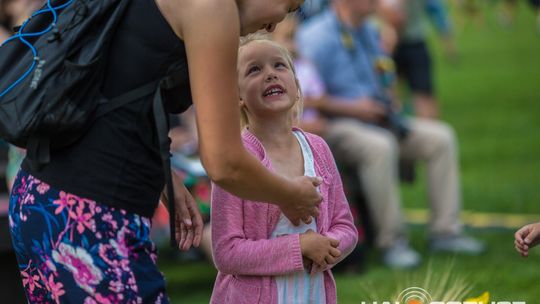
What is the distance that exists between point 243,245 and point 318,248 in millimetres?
228

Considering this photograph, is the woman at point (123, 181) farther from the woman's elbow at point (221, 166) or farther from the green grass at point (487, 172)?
the green grass at point (487, 172)

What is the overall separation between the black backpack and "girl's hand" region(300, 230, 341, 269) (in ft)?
1.72

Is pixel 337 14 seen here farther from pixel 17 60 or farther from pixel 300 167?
pixel 17 60

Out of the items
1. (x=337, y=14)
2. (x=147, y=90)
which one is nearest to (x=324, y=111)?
(x=337, y=14)

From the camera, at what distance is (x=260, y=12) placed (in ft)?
9.35

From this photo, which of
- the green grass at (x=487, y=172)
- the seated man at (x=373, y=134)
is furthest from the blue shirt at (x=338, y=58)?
the green grass at (x=487, y=172)

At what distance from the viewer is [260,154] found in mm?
3336

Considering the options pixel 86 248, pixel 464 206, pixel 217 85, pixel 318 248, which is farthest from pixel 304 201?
pixel 464 206

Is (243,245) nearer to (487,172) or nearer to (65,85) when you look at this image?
(65,85)

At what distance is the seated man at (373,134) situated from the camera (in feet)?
23.8

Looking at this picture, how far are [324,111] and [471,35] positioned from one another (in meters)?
17.6

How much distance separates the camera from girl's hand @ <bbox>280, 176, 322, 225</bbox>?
2969 millimetres

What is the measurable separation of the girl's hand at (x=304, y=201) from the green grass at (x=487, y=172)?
148cm

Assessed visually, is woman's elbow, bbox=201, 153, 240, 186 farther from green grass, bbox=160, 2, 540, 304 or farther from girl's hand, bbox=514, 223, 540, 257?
green grass, bbox=160, 2, 540, 304
